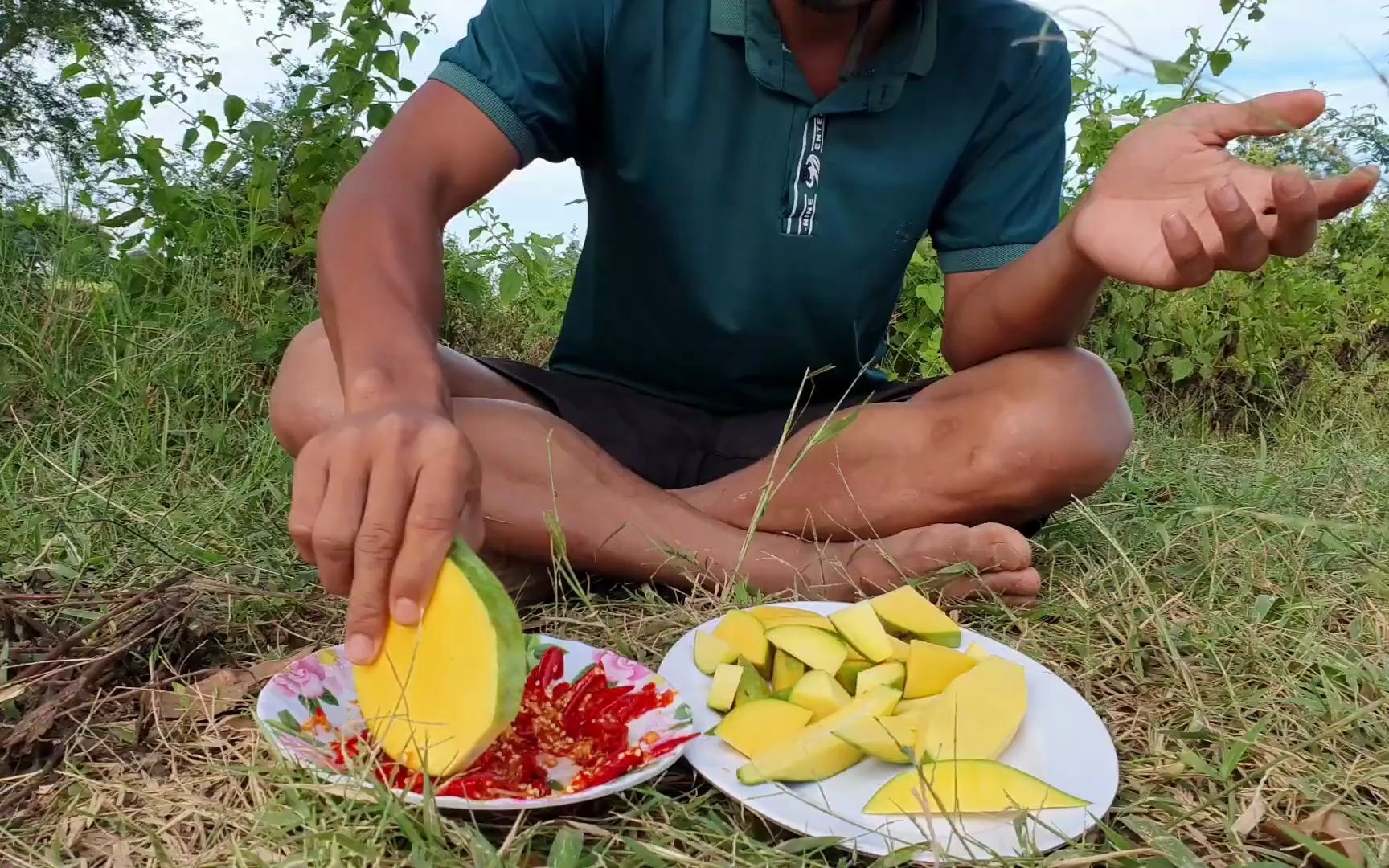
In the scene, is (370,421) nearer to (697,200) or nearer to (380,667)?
(380,667)

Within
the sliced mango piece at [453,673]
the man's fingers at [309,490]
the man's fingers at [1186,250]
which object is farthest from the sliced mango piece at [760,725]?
the man's fingers at [1186,250]

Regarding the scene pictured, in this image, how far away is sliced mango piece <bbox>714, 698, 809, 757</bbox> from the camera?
99 cm

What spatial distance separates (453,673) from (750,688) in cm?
37

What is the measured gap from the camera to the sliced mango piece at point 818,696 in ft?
3.44

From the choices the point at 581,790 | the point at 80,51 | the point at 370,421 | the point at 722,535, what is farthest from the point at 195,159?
the point at 581,790

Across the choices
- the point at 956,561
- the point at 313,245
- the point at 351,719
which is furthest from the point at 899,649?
the point at 313,245

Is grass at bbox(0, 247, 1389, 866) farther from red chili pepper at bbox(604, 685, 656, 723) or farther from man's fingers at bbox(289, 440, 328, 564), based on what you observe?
man's fingers at bbox(289, 440, 328, 564)

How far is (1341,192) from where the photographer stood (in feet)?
3.29

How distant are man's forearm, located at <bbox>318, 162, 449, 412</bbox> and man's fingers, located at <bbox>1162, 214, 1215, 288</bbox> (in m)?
0.85

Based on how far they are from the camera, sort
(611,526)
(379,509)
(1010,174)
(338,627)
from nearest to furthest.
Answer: (379,509), (338,627), (611,526), (1010,174)

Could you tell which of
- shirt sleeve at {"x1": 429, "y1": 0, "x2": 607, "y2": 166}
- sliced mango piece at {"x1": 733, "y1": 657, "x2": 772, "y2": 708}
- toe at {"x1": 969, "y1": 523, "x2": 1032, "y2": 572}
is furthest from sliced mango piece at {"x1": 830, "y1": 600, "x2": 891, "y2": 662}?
shirt sleeve at {"x1": 429, "y1": 0, "x2": 607, "y2": 166}

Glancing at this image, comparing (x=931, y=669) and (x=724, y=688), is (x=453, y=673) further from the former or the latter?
(x=931, y=669)

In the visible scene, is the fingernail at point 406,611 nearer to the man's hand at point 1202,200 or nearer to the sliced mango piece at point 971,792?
the sliced mango piece at point 971,792

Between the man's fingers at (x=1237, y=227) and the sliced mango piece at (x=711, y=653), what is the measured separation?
2.38 feet
